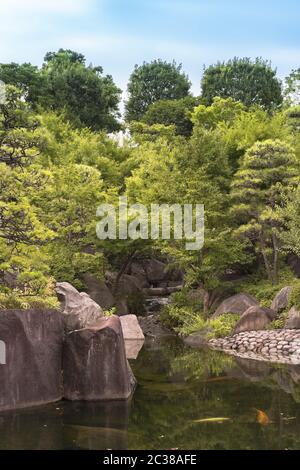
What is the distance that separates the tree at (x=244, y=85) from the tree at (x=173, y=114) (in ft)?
14.2

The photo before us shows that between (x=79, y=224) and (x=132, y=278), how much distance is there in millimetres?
6254

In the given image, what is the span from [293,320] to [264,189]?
267 inches

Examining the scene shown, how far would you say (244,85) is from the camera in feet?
153

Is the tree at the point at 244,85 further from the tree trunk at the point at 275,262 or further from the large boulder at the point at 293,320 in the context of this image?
the large boulder at the point at 293,320

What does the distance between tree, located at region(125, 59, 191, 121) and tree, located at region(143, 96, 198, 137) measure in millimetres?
6795

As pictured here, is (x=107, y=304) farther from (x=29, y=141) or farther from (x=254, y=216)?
(x=29, y=141)

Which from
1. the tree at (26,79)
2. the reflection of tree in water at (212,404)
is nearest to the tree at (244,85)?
the tree at (26,79)

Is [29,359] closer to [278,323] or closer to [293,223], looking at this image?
[278,323]

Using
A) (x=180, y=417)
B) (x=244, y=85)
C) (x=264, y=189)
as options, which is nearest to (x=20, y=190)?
(x=180, y=417)

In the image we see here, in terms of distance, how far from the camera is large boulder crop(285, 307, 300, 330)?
19391mm

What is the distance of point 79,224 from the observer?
24172 mm

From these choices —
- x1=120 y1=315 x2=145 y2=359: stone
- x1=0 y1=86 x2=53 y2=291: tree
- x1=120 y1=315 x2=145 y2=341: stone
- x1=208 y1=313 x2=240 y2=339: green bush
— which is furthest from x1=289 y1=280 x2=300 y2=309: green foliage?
x1=0 y1=86 x2=53 y2=291: tree

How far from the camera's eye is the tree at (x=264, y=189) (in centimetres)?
2316
